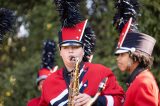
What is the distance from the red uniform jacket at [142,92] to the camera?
19.2ft

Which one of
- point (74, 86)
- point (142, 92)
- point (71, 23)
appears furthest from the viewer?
point (71, 23)

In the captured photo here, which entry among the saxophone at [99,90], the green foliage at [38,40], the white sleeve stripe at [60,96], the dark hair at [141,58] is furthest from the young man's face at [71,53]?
the green foliage at [38,40]

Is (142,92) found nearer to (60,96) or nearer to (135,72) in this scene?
(135,72)

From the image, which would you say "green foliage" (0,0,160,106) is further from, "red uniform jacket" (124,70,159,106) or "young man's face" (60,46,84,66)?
"red uniform jacket" (124,70,159,106)

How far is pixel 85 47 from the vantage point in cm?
710

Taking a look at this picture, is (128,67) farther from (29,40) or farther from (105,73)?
(29,40)

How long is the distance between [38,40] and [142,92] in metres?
12.0

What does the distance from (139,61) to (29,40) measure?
1244 centimetres

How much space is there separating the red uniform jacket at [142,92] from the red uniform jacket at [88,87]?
432 mm

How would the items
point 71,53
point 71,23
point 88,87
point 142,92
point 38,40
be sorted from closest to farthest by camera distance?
point 142,92, point 88,87, point 71,53, point 71,23, point 38,40

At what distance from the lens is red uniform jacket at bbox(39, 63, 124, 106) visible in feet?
21.1

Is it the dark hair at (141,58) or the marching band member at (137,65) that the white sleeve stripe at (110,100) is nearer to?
the marching band member at (137,65)

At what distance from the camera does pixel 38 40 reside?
17.7 meters

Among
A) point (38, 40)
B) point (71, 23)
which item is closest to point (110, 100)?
point (71, 23)
